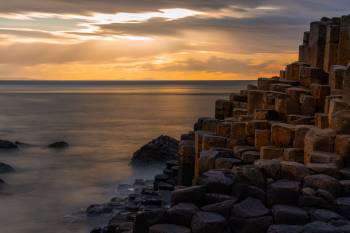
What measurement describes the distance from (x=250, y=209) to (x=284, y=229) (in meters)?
0.67

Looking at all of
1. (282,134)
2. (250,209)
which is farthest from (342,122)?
(250,209)

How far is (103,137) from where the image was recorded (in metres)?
42.0

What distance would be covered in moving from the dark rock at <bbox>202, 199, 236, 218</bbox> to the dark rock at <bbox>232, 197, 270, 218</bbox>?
0.07m

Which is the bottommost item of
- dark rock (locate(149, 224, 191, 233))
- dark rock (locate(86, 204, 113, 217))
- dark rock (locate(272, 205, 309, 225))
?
dark rock (locate(86, 204, 113, 217))

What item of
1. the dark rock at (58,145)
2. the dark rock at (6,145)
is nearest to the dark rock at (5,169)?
the dark rock at (6,145)

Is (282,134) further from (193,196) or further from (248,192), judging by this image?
(193,196)

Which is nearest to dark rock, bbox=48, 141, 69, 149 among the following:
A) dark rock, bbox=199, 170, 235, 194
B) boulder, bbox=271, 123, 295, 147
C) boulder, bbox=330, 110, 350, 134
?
boulder, bbox=271, 123, 295, 147

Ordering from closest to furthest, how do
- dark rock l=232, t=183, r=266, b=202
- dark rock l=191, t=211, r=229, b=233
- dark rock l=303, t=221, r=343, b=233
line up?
1. dark rock l=303, t=221, r=343, b=233
2. dark rock l=191, t=211, r=229, b=233
3. dark rock l=232, t=183, r=266, b=202

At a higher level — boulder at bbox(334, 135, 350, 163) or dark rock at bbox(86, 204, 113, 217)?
boulder at bbox(334, 135, 350, 163)

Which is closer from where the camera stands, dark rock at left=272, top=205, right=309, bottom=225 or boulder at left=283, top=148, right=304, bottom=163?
dark rock at left=272, top=205, right=309, bottom=225

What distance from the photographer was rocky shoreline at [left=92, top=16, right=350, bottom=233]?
750 cm

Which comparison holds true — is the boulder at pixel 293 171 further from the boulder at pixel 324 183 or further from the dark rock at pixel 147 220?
the dark rock at pixel 147 220

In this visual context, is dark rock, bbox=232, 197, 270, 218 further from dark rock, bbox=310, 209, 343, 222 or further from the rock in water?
the rock in water

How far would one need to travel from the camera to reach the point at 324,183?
26.4ft
